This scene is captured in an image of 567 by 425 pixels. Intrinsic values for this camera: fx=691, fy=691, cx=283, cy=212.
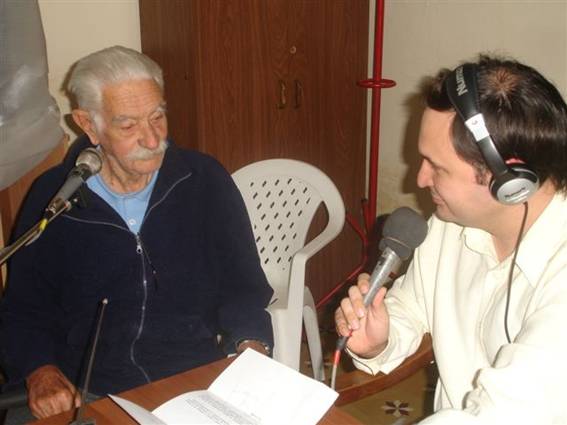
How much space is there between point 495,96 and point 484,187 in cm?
15

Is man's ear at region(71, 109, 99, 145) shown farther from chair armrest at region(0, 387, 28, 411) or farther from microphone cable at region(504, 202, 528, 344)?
microphone cable at region(504, 202, 528, 344)

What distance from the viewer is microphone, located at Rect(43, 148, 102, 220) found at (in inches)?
48.1

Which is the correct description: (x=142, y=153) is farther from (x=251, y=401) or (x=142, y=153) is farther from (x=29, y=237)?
(x=251, y=401)

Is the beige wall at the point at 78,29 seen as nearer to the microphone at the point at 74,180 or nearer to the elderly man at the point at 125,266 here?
the elderly man at the point at 125,266

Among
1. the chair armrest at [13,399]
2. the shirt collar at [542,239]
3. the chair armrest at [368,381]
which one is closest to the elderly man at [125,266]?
the chair armrest at [13,399]

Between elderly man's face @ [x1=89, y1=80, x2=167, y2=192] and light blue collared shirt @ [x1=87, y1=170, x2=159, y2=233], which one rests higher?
elderly man's face @ [x1=89, y1=80, x2=167, y2=192]

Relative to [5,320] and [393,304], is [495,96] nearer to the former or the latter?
[393,304]

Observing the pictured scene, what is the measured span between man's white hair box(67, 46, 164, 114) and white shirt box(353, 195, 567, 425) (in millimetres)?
860

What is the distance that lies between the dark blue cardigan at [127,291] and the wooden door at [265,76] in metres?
0.67

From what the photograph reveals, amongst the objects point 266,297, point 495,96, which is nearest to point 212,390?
point 266,297

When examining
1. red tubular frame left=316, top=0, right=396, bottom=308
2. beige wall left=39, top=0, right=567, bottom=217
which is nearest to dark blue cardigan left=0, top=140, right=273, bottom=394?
beige wall left=39, top=0, right=567, bottom=217

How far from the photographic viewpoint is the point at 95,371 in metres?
1.78

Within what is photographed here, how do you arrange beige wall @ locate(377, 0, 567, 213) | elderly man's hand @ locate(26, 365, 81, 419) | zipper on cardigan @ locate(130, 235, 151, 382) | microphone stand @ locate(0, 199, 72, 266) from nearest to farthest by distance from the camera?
1. microphone stand @ locate(0, 199, 72, 266)
2. elderly man's hand @ locate(26, 365, 81, 419)
3. zipper on cardigan @ locate(130, 235, 151, 382)
4. beige wall @ locate(377, 0, 567, 213)

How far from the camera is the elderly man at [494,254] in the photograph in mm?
1065
